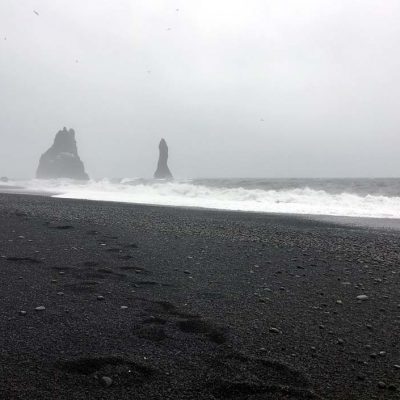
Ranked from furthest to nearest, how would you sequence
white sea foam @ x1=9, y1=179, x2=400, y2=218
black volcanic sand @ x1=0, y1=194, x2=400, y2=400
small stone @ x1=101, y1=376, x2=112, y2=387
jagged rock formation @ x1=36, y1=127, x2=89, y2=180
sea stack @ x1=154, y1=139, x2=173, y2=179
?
1. sea stack @ x1=154, y1=139, x2=173, y2=179
2. jagged rock formation @ x1=36, y1=127, x2=89, y2=180
3. white sea foam @ x1=9, y1=179, x2=400, y2=218
4. black volcanic sand @ x1=0, y1=194, x2=400, y2=400
5. small stone @ x1=101, y1=376, x2=112, y2=387

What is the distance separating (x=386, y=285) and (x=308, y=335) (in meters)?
2.80

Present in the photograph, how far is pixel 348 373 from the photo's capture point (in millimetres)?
3430

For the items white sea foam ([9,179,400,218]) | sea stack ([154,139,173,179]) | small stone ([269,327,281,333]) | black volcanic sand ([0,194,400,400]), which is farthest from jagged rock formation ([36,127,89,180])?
small stone ([269,327,281,333])

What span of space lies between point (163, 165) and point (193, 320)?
100651mm

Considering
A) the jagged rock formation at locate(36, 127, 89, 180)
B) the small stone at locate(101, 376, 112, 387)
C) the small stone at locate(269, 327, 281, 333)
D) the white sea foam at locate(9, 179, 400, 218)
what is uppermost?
the jagged rock formation at locate(36, 127, 89, 180)

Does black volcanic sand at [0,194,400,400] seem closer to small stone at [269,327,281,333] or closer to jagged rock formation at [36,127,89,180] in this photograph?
small stone at [269,327,281,333]

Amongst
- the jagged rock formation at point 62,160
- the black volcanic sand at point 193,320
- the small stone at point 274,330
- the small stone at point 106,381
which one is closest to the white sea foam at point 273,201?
Result: the black volcanic sand at point 193,320

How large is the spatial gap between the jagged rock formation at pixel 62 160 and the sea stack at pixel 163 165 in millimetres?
21614

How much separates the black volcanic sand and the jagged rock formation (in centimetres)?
9909

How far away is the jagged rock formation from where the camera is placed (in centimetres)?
10188

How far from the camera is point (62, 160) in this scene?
334ft

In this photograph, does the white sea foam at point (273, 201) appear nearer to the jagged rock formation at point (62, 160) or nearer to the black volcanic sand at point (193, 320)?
the black volcanic sand at point (193, 320)

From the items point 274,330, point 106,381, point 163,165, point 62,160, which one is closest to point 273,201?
point 274,330

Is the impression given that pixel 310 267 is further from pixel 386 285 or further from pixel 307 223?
pixel 307 223
